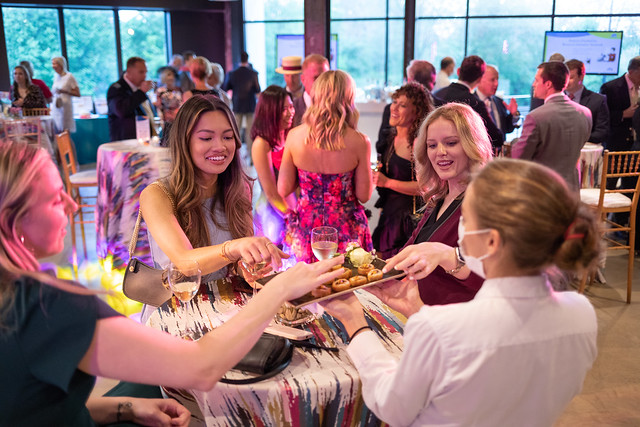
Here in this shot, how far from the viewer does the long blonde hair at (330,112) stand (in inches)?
133

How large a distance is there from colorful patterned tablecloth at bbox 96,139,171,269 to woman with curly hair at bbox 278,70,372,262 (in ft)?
4.50

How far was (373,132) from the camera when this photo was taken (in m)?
8.88

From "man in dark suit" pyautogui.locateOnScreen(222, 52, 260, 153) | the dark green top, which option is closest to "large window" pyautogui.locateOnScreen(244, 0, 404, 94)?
"man in dark suit" pyautogui.locateOnScreen(222, 52, 260, 153)

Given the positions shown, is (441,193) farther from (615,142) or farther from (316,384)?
(615,142)

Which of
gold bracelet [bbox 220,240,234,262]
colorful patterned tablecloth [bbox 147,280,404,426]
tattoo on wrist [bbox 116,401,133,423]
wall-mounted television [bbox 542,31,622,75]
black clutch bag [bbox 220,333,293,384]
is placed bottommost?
tattoo on wrist [bbox 116,401,133,423]

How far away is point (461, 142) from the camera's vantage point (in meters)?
2.18

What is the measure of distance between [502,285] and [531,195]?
189 mm

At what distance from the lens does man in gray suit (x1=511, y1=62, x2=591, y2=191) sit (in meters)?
4.21

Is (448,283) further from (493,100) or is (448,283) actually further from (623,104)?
(623,104)

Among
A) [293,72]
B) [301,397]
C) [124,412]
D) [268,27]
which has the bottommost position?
[124,412]

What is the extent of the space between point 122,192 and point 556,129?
11.1 feet

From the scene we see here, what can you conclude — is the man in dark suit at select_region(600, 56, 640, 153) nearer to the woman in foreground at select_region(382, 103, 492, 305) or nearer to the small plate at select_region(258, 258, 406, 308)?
the woman in foreground at select_region(382, 103, 492, 305)

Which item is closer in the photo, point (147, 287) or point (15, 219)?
point (15, 219)

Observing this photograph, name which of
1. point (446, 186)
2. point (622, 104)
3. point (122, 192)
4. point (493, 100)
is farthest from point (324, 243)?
point (622, 104)
